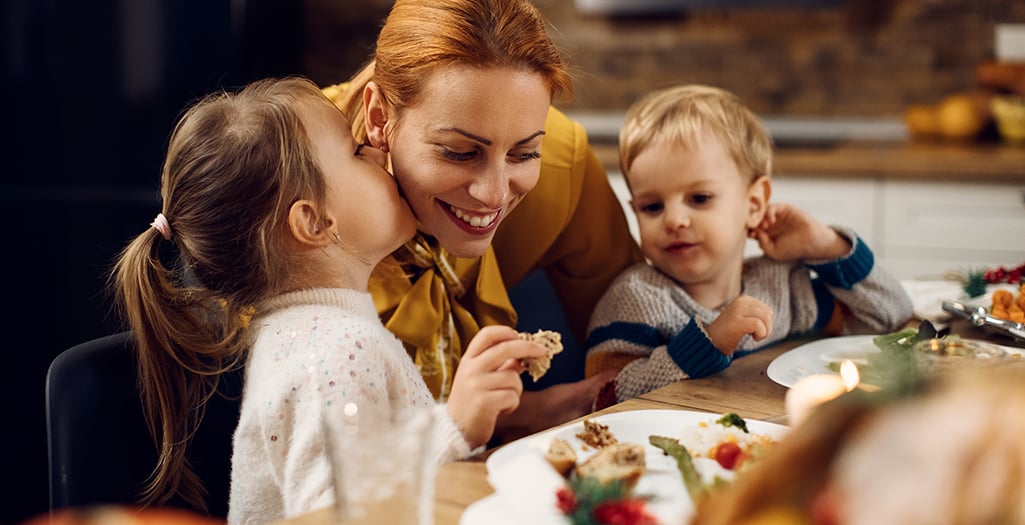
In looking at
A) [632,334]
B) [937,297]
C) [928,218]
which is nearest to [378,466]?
[632,334]

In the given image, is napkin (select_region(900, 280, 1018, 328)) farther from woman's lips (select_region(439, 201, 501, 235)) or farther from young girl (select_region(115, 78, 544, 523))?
young girl (select_region(115, 78, 544, 523))

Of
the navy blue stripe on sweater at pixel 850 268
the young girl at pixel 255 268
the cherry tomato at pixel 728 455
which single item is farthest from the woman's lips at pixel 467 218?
the navy blue stripe on sweater at pixel 850 268

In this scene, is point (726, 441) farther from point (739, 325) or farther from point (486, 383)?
point (739, 325)

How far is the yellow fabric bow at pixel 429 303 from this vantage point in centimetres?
155

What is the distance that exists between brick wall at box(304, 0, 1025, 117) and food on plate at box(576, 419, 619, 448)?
2.65 m

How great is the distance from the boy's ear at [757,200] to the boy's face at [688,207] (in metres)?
0.06

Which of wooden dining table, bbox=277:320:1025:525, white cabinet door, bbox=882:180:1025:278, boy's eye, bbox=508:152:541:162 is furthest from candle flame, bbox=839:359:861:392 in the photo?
white cabinet door, bbox=882:180:1025:278

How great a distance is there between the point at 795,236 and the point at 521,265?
467 mm

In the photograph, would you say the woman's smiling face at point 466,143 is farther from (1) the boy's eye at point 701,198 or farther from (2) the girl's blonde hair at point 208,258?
(1) the boy's eye at point 701,198

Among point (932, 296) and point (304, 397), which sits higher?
point (304, 397)

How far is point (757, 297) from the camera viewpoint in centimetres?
179

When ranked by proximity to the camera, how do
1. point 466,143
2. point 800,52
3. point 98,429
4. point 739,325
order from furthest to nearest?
point 800,52
point 739,325
point 466,143
point 98,429

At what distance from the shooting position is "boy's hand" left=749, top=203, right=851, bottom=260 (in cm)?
179

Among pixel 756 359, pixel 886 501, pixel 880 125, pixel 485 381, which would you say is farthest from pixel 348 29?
pixel 886 501
